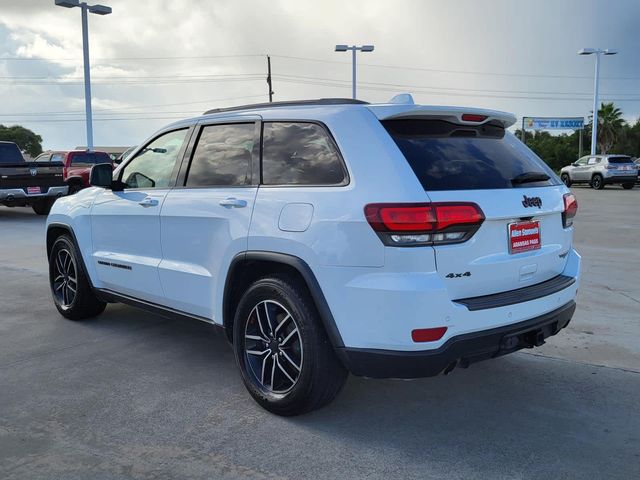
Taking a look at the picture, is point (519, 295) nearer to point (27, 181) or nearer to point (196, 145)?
point (196, 145)

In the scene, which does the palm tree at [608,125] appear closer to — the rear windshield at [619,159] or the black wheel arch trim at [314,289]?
the rear windshield at [619,159]

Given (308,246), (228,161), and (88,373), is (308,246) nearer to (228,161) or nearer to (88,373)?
(228,161)

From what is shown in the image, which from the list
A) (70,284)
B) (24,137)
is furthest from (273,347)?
(24,137)

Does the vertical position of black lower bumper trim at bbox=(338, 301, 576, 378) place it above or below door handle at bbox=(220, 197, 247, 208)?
below

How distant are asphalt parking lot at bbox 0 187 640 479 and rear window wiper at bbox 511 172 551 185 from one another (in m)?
1.39

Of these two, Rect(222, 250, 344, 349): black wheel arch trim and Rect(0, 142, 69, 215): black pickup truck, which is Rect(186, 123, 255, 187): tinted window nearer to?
Rect(222, 250, 344, 349): black wheel arch trim

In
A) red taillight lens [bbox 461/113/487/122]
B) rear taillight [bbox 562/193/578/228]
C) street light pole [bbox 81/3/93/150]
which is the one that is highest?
street light pole [bbox 81/3/93/150]

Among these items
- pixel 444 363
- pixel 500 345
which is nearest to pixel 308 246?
pixel 444 363

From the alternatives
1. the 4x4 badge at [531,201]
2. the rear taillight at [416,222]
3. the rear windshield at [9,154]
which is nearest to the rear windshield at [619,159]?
the rear windshield at [9,154]

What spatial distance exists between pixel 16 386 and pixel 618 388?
404 centimetres

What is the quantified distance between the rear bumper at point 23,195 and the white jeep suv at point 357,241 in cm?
1251

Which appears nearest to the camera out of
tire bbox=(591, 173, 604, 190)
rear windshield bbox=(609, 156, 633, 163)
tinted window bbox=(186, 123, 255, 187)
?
tinted window bbox=(186, 123, 255, 187)

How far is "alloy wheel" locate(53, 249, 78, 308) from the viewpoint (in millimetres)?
5694

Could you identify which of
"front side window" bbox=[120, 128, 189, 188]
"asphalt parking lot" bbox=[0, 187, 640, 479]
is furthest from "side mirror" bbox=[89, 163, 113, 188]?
"asphalt parking lot" bbox=[0, 187, 640, 479]
